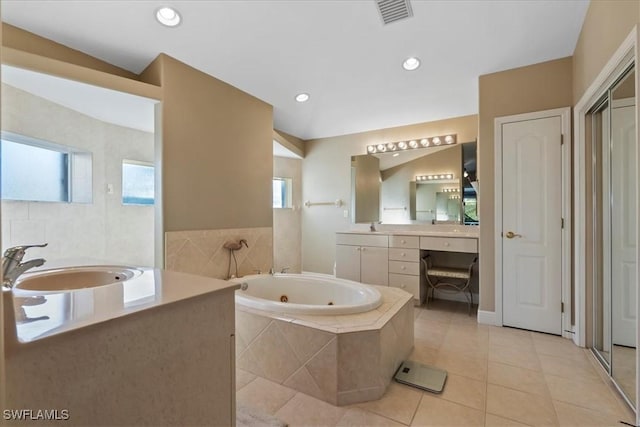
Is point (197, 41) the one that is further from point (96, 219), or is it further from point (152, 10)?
point (96, 219)

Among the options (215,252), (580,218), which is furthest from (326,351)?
(580,218)

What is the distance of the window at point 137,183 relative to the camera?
11.0ft

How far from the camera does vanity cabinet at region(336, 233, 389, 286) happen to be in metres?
3.57

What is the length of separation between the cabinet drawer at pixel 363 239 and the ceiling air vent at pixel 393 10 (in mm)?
2167

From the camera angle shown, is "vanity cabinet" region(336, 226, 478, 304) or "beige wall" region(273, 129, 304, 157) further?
"beige wall" region(273, 129, 304, 157)

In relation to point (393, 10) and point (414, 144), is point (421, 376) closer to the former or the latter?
point (393, 10)

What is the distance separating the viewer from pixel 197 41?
7.91 ft

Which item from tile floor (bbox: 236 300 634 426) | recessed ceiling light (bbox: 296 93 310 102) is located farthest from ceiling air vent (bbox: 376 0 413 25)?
tile floor (bbox: 236 300 634 426)

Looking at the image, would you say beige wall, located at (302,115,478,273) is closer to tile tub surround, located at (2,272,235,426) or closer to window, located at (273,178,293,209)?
window, located at (273,178,293,209)

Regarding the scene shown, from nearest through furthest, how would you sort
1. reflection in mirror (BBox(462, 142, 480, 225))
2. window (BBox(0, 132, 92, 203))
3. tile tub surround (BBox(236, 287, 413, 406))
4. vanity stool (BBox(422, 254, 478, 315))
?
tile tub surround (BBox(236, 287, 413, 406)) → window (BBox(0, 132, 92, 203)) → vanity stool (BBox(422, 254, 478, 315)) → reflection in mirror (BBox(462, 142, 480, 225))

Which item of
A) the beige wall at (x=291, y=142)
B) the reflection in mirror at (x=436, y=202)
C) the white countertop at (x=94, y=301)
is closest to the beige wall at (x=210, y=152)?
the beige wall at (x=291, y=142)

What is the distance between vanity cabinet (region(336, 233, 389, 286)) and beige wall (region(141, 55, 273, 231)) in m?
1.05

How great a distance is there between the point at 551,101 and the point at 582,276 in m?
1.51

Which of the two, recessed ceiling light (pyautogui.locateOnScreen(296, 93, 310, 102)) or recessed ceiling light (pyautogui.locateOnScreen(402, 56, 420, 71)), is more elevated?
recessed ceiling light (pyautogui.locateOnScreen(402, 56, 420, 71))
